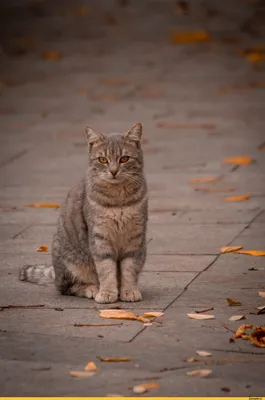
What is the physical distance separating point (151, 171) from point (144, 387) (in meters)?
6.61

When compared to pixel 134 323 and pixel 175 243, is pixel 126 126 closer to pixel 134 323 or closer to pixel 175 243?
pixel 175 243

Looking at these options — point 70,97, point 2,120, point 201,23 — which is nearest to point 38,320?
point 2,120

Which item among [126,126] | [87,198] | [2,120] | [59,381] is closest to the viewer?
[59,381]

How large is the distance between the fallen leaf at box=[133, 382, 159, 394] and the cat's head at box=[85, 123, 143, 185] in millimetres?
2225

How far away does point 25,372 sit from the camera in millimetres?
6355

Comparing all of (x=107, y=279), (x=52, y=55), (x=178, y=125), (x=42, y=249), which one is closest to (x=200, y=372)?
(x=107, y=279)

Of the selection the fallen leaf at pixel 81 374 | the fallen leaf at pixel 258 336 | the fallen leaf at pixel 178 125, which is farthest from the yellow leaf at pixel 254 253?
the fallen leaf at pixel 178 125

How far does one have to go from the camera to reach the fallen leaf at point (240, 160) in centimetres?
1279

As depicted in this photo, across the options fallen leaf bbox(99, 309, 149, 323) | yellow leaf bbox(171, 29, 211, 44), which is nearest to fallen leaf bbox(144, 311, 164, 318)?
fallen leaf bbox(99, 309, 149, 323)

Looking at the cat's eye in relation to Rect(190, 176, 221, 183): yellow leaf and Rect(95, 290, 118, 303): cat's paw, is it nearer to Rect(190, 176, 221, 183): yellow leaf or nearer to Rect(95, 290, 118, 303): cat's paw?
Rect(95, 290, 118, 303): cat's paw

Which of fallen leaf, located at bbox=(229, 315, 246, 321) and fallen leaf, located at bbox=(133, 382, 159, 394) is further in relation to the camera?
Answer: fallen leaf, located at bbox=(229, 315, 246, 321)

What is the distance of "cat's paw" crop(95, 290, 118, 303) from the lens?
790cm

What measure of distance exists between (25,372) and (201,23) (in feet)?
55.4

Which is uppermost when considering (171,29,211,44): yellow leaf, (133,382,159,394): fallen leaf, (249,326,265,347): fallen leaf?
(171,29,211,44): yellow leaf
